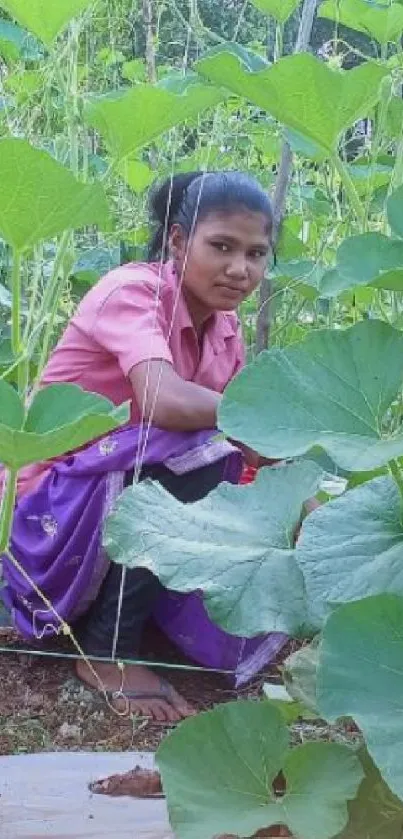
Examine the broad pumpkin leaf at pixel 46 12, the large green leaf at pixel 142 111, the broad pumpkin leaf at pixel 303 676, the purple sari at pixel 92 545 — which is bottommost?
the purple sari at pixel 92 545

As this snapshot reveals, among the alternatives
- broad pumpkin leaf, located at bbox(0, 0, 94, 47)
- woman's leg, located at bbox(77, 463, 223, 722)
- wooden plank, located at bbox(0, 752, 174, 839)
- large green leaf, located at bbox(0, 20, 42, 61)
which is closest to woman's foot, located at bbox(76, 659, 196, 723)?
woman's leg, located at bbox(77, 463, 223, 722)

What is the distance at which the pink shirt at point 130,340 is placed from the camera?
5.23 ft

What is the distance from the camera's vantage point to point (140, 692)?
161 centimetres

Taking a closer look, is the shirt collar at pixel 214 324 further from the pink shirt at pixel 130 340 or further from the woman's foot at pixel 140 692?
the woman's foot at pixel 140 692

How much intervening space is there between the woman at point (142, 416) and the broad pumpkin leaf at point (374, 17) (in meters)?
0.26

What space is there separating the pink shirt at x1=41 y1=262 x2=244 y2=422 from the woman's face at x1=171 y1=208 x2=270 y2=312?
45 mm

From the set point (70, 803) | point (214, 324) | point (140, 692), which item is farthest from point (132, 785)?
point (214, 324)

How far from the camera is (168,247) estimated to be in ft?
6.05

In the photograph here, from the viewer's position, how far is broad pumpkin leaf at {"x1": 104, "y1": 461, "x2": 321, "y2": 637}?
89 cm

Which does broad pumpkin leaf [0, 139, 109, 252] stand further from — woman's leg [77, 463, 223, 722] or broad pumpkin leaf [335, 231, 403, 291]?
woman's leg [77, 463, 223, 722]

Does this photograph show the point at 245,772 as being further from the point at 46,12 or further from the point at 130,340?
the point at 130,340

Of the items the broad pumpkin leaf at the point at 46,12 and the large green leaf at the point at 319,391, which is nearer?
the large green leaf at the point at 319,391

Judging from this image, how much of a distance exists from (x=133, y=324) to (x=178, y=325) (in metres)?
0.13

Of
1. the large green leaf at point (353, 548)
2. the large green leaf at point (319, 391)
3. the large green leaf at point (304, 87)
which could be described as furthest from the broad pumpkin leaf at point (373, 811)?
the large green leaf at point (304, 87)
